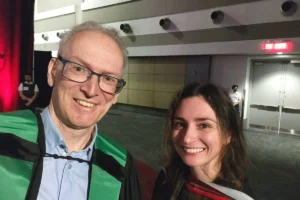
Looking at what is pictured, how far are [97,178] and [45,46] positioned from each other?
56.8ft

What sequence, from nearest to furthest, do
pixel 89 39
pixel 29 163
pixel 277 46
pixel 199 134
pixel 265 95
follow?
pixel 29 163 → pixel 89 39 → pixel 199 134 → pixel 277 46 → pixel 265 95

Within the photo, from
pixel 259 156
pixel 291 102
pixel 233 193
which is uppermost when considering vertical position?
pixel 291 102

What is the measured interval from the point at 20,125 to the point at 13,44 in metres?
5.28

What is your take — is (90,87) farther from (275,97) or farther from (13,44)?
(275,97)

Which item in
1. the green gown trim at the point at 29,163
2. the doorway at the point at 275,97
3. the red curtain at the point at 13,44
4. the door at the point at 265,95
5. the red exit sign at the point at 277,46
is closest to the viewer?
the green gown trim at the point at 29,163

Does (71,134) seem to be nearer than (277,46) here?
Yes

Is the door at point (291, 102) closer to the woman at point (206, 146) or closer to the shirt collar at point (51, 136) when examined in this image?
the woman at point (206, 146)

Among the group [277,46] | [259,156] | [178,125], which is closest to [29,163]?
[178,125]

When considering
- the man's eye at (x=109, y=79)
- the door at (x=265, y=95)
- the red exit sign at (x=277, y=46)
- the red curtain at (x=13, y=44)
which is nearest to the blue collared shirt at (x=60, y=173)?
the man's eye at (x=109, y=79)

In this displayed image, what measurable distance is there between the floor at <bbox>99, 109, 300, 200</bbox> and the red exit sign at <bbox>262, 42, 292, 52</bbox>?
8.30 feet

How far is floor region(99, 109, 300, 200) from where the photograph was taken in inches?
161

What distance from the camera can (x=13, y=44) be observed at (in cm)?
575

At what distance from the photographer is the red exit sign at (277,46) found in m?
7.82

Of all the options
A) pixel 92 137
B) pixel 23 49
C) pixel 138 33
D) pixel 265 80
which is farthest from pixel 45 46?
pixel 92 137
